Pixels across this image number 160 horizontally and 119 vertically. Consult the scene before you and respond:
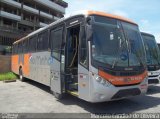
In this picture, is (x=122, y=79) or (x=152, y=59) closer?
(x=122, y=79)

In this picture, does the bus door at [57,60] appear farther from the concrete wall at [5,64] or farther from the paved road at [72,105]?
the concrete wall at [5,64]

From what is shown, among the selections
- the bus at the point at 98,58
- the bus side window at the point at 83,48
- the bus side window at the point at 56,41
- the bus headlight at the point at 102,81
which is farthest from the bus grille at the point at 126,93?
the bus side window at the point at 56,41

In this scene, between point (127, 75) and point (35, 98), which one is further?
point (35, 98)

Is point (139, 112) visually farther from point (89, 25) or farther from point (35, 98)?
point (35, 98)

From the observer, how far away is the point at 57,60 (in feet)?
30.2

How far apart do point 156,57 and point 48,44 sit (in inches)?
217

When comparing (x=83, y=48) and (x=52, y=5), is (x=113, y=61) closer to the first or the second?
(x=83, y=48)

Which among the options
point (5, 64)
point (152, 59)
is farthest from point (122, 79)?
point (5, 64)

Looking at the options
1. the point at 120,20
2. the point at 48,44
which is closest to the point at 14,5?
the point at 48,44

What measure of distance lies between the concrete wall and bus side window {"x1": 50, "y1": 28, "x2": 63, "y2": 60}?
42.0 feet

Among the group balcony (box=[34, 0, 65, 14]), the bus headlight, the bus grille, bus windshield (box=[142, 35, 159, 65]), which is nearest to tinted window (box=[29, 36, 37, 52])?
bus windshield (box=[142, 35, 159, 65])

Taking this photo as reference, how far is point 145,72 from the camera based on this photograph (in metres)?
8.05

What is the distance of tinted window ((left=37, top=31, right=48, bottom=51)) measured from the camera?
11.0 m

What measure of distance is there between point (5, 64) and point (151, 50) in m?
14.8
